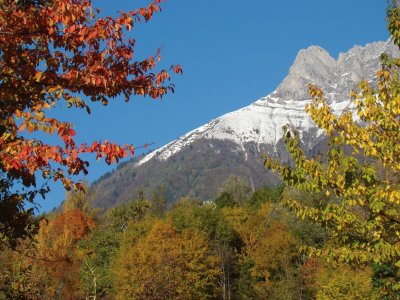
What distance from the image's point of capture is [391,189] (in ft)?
Answer: 34.3

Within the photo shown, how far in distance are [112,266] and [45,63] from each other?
6436cm

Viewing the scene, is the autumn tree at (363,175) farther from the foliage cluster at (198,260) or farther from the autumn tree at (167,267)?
the autumn tree at (167,267)

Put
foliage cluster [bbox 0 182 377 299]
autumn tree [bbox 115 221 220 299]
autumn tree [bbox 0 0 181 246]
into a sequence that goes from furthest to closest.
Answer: autumn tree [bbox 115 221 220 299]
foliage cluster [bbox 0 182 377 299]
autumn tree [bbox 0 0 181 246]

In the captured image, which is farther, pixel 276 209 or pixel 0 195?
pixel 276 209

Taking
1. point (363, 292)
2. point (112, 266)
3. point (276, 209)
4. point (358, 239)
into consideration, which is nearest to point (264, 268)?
point (276, 209)

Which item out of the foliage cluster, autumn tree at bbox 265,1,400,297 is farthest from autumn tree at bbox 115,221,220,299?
autumn tree at bbox 265,1,400,297

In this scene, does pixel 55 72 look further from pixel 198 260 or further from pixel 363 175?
pixel 198 260

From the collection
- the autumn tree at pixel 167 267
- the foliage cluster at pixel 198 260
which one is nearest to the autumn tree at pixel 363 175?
the foliage cluster at pixel 198 260

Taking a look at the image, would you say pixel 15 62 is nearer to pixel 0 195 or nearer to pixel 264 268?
pixel 0 195

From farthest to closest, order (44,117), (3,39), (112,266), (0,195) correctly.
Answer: (112,266) < (0,195) < (3,39) < (44,117)

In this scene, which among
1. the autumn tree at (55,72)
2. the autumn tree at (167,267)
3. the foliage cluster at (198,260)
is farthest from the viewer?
the autumn tree at (167,267)

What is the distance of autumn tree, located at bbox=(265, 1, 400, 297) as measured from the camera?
10500 millimetres

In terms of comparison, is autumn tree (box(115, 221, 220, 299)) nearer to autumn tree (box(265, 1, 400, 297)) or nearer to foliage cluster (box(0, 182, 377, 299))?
foliage cluster (box(0, 182, 377, 299))

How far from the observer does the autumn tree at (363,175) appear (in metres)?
10.5
